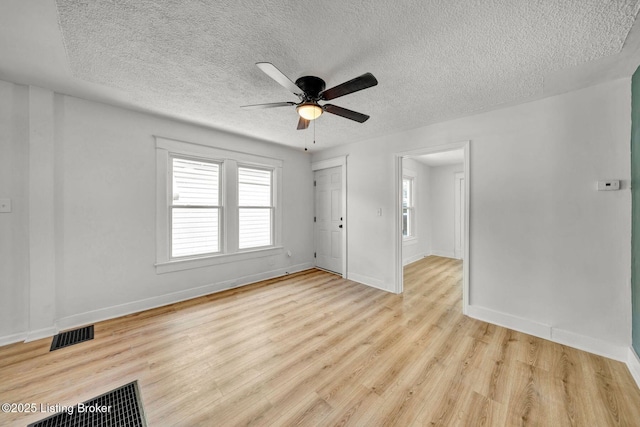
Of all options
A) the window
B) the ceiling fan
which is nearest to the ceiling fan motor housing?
the ceiling fan

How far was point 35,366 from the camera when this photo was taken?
6.38 ft

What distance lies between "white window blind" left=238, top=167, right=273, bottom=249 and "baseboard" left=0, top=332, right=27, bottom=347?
240 cm

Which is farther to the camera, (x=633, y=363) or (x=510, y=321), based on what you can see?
(x=510, y=321)

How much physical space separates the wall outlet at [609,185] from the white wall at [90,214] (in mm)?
4695

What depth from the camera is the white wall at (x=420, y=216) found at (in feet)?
18.4

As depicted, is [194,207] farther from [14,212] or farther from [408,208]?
[408,208]

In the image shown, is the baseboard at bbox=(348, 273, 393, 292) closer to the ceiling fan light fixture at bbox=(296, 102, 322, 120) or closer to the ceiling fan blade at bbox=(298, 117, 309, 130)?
the ceiling fan blade at bbox=(298, 117, 309, 130)

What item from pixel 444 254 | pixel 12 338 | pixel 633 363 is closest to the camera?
pixel 633 363

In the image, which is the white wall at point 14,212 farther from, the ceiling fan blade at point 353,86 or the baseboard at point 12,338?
the ceiling fan blade at point 353,86

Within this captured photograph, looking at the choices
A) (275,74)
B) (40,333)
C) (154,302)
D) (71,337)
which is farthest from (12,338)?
(275,74)

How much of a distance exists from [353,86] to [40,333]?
3.87m

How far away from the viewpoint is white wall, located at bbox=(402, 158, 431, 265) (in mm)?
5605

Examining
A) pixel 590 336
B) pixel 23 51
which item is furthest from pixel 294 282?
pixel 23 51

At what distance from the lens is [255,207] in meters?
4.18
